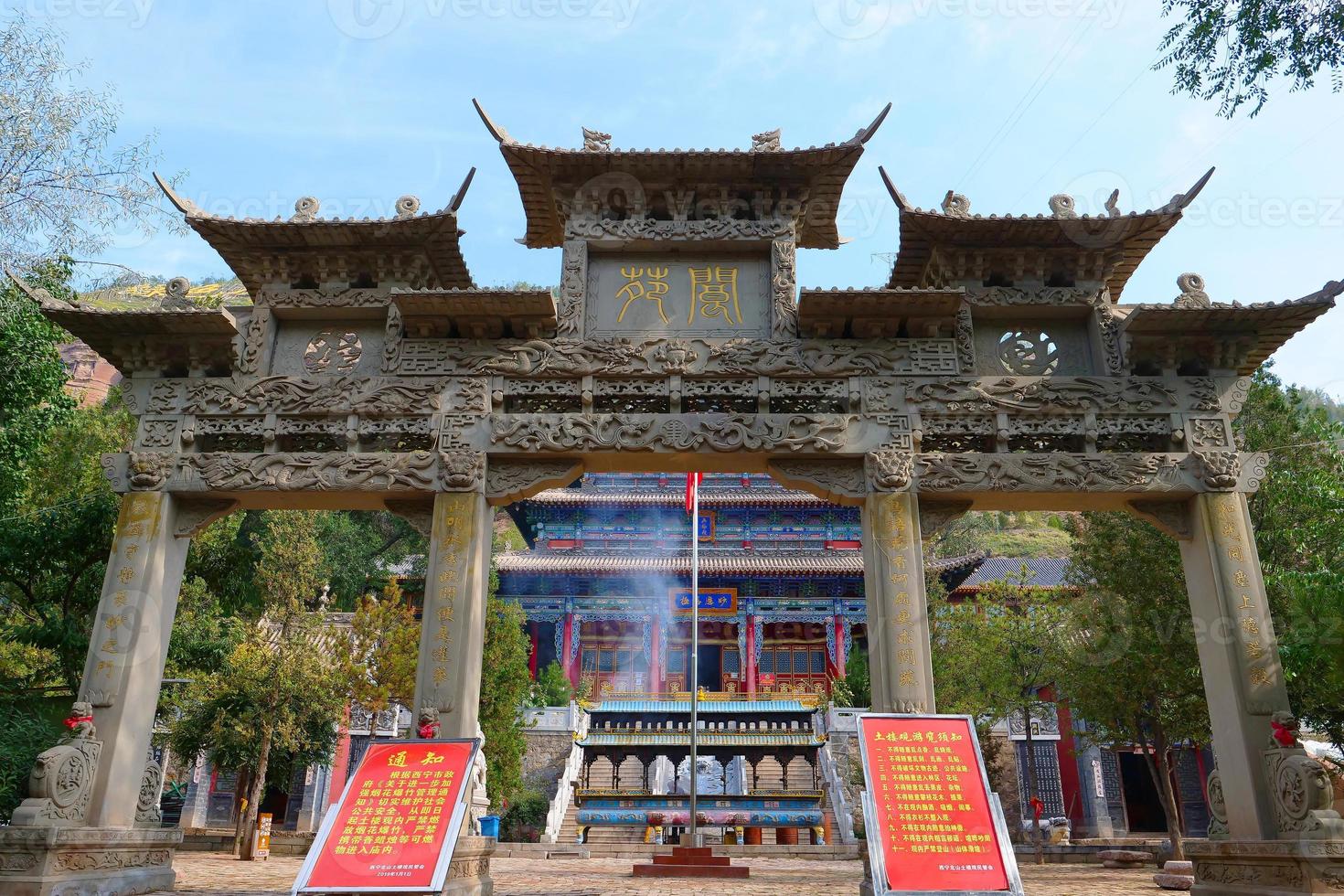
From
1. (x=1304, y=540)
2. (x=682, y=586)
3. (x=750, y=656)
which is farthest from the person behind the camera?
(x=682, y=586)

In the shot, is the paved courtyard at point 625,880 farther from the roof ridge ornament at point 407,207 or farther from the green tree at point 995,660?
the roof ridge ornament at point 407,207

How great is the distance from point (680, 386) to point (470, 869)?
484 centimetres

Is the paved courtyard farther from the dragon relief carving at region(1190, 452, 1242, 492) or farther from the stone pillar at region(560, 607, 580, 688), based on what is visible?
the stone pillar at region(560, 607, 580, 688)

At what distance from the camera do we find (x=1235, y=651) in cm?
813

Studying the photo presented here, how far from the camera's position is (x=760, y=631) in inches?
1154

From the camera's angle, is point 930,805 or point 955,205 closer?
point 930,805

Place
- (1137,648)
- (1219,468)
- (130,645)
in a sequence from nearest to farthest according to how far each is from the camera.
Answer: (130,645) < (1219,468) < (1137,648)

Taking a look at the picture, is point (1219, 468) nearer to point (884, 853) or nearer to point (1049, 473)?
point (1049, 473)

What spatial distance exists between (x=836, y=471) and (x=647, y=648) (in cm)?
2153

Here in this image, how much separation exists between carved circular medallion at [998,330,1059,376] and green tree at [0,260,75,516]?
11205mm

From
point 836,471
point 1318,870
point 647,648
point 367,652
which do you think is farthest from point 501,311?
point 647,648

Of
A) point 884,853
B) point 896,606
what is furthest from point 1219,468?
point 884,853

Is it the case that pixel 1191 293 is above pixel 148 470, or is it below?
above

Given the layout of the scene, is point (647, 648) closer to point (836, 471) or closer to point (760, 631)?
point (760, 631)
